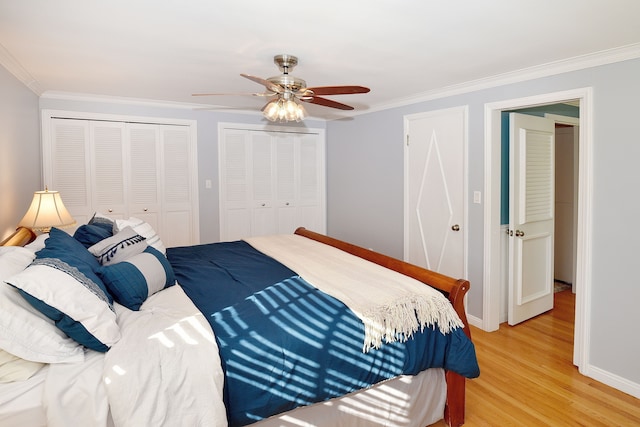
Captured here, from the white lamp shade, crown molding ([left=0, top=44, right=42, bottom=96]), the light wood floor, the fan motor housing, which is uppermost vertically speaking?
crown molding ([left=0, top=44, right=42, bottom=96])

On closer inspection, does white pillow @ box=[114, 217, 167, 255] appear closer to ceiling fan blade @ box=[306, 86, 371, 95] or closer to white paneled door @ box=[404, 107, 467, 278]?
ceiling fan blade @ box=[306, 86, 371, 95]

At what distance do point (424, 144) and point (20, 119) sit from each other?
3.70 m

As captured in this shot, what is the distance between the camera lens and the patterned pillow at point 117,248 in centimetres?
220

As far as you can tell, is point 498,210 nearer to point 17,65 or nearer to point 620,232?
point 620,232

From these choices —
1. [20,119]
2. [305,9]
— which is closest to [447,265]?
[305,9]

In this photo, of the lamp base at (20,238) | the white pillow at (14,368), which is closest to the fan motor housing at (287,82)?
the lamp base at (20,238)

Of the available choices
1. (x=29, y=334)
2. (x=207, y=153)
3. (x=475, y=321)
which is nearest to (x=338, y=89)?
(x=29, y=334)

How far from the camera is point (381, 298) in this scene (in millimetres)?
1921

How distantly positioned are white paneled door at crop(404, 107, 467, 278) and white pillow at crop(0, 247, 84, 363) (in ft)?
10.5

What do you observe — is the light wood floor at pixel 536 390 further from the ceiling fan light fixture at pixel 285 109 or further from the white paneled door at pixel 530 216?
the ceiling fan light fixture at pixel 285 109

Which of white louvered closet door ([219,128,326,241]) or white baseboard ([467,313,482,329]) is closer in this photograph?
white baseboard ([467,313,482,329])

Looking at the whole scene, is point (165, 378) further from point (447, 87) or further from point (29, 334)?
point (447, 87)

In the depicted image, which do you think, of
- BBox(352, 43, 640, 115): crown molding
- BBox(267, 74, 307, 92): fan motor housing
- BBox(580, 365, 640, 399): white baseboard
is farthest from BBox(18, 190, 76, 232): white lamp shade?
BBox(580, 365, 640, 399): white baseboard

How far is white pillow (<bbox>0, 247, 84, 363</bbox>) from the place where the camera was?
130 cm
